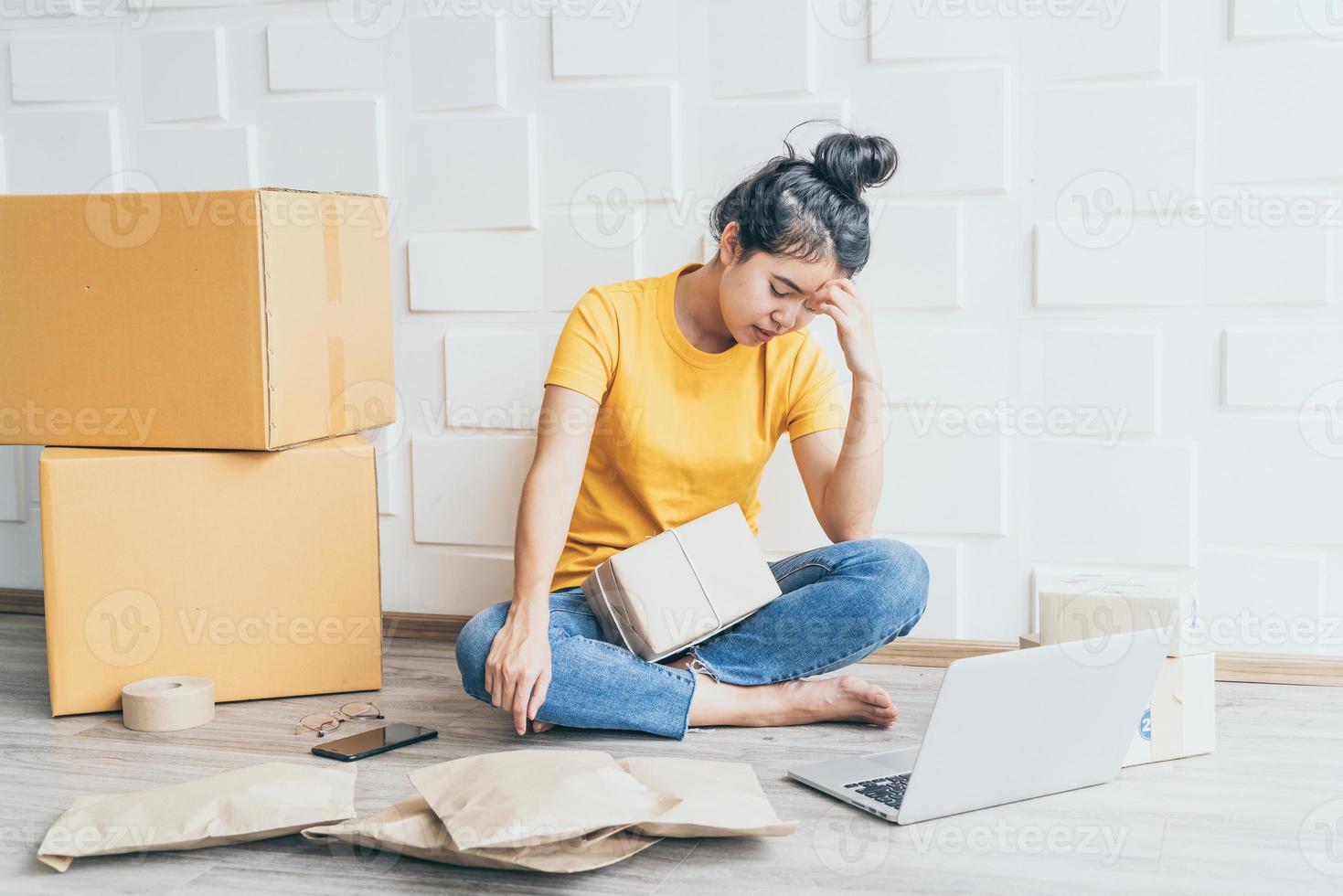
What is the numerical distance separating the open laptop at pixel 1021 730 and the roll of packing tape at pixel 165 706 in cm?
97

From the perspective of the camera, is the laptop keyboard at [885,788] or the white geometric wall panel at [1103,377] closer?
the laptop keyboard at [885,788]

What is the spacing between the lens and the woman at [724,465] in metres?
1.82

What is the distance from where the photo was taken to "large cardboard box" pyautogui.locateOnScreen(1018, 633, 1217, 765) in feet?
5.65

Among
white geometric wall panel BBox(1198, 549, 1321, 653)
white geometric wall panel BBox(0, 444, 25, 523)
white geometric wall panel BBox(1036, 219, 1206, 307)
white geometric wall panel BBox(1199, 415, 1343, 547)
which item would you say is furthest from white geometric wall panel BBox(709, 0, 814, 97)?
white geometric wall panel BBox(0, 444, 25, 523)

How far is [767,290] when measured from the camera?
1.84 m

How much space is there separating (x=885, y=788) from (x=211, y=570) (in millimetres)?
1156

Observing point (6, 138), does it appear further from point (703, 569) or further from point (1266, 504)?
point (1266, 504)

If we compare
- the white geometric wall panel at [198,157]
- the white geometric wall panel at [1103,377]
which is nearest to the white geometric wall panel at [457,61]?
the white geometric wall panel at [198,157]

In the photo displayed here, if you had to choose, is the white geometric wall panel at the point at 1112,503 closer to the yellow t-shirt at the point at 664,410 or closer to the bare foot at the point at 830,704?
the yellow t-shirt at the point at 664,410

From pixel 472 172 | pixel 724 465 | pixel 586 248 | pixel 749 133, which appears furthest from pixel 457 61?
pixel 724 465

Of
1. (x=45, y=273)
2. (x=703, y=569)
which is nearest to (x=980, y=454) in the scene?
(x=703, y=569)

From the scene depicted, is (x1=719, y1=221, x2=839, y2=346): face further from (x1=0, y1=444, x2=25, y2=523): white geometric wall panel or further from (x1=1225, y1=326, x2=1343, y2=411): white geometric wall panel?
(x1=0, y1=444, x2=25, y2=523): white geometric wall panel

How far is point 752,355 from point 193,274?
2.97 ft

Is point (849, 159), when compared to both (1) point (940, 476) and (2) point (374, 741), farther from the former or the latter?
(2) point (374, 741)
